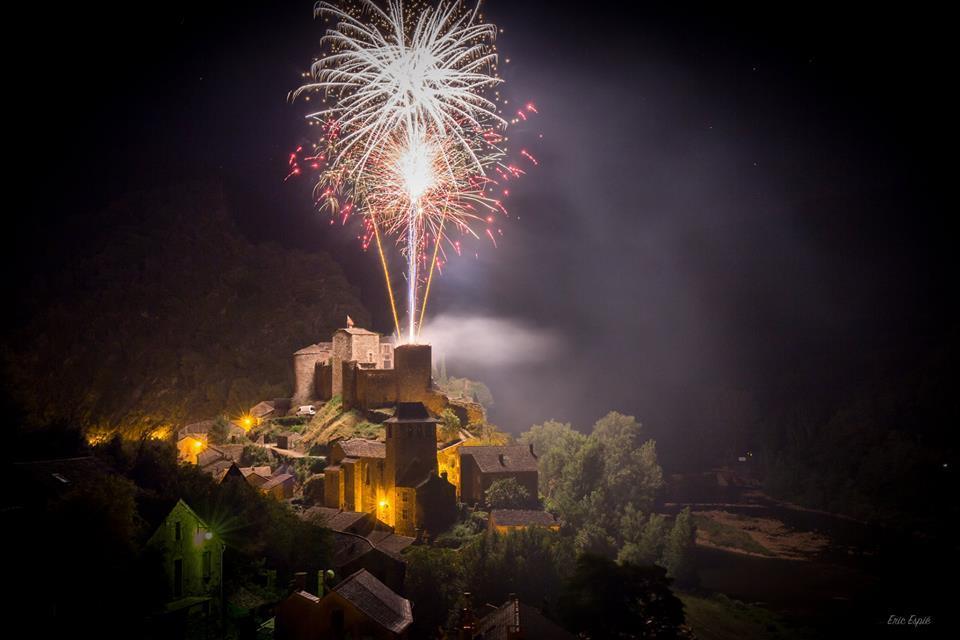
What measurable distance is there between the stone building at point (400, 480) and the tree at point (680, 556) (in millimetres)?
20961

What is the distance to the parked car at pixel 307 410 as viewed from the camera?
4281 cm

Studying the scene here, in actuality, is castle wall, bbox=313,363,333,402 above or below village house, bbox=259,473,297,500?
above

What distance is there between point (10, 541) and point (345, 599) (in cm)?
838

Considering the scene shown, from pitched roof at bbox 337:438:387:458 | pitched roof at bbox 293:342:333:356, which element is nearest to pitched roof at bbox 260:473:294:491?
pitched roof at bbox 337:438:387:458

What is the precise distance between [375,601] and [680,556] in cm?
3077

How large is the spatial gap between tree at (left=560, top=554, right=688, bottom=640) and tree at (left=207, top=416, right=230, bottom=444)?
2641cm

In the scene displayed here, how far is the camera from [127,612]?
14414mm

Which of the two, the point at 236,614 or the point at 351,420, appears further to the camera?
the point at 351,420

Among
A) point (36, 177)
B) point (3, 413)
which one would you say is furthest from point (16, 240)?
point (3, 413)

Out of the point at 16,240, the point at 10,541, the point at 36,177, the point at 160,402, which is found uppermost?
the point at 36,177

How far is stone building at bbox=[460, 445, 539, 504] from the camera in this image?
3266 centimetres

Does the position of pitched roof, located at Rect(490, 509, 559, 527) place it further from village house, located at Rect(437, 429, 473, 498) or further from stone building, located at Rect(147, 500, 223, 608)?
stone building, located at Rect(147, 500, 223, 608)

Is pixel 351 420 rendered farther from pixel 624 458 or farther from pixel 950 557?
pixel 950 557

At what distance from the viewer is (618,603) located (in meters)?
21.2
